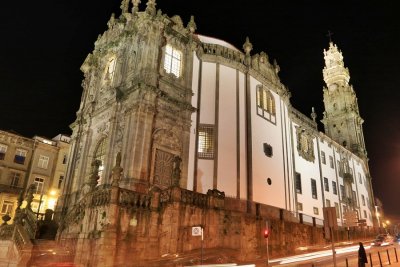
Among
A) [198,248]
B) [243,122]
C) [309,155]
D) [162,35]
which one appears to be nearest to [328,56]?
[309,155]

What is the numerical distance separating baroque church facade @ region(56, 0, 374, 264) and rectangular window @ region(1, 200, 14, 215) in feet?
45.6

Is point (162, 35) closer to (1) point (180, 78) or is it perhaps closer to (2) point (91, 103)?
(1) point (180, 78)

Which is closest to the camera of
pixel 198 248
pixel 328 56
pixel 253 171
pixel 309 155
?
pixel 198 248

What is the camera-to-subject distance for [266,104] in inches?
1197

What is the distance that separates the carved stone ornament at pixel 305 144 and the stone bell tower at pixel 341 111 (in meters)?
19.0

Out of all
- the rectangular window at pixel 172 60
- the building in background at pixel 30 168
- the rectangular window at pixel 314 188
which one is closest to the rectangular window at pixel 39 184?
the building in background at pixel 30 168

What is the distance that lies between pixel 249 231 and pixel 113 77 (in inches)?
625

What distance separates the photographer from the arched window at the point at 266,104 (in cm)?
2948

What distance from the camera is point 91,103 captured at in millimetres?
26688

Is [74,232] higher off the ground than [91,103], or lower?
lower

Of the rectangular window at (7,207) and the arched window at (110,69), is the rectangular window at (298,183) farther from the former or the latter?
the rectangular window at (7,207)

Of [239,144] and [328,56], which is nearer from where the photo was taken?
[239,144]

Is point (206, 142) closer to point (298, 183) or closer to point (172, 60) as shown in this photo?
point (172, 60)

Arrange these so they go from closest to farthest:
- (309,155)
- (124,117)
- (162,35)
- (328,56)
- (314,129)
→ (124,117) → (162,35) → (309,155) → (314,129) → (328,56)
